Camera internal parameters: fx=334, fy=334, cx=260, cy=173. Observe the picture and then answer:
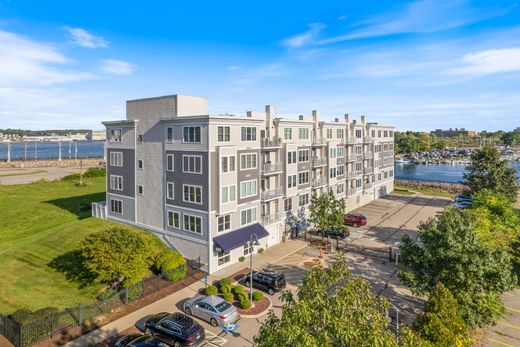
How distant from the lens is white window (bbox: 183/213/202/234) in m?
35.0

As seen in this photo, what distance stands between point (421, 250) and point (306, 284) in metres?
16.5

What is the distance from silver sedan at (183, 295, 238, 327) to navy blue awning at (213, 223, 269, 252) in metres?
7.54

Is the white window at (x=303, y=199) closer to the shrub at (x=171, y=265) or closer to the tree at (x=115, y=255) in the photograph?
the shrub at (x=171, y=265)

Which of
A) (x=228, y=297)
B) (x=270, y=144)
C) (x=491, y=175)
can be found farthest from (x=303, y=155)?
(x=491, y=175)

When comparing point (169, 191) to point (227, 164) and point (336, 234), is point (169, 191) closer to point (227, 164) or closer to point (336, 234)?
point (227, 164)

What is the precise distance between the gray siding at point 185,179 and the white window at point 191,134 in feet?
4.23

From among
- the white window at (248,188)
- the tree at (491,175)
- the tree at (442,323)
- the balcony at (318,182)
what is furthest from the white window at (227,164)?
the tree at (491,175)

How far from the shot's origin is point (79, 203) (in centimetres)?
5822

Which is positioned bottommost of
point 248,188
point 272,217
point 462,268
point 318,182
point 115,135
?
point 462,268

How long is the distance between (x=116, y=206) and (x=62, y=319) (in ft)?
70.3

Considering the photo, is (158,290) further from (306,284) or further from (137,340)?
(306,284)

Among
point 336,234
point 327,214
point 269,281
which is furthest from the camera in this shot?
point 336,234

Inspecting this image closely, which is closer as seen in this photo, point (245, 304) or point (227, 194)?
point (245, 304)

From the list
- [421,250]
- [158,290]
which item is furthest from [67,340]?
[421,250]
